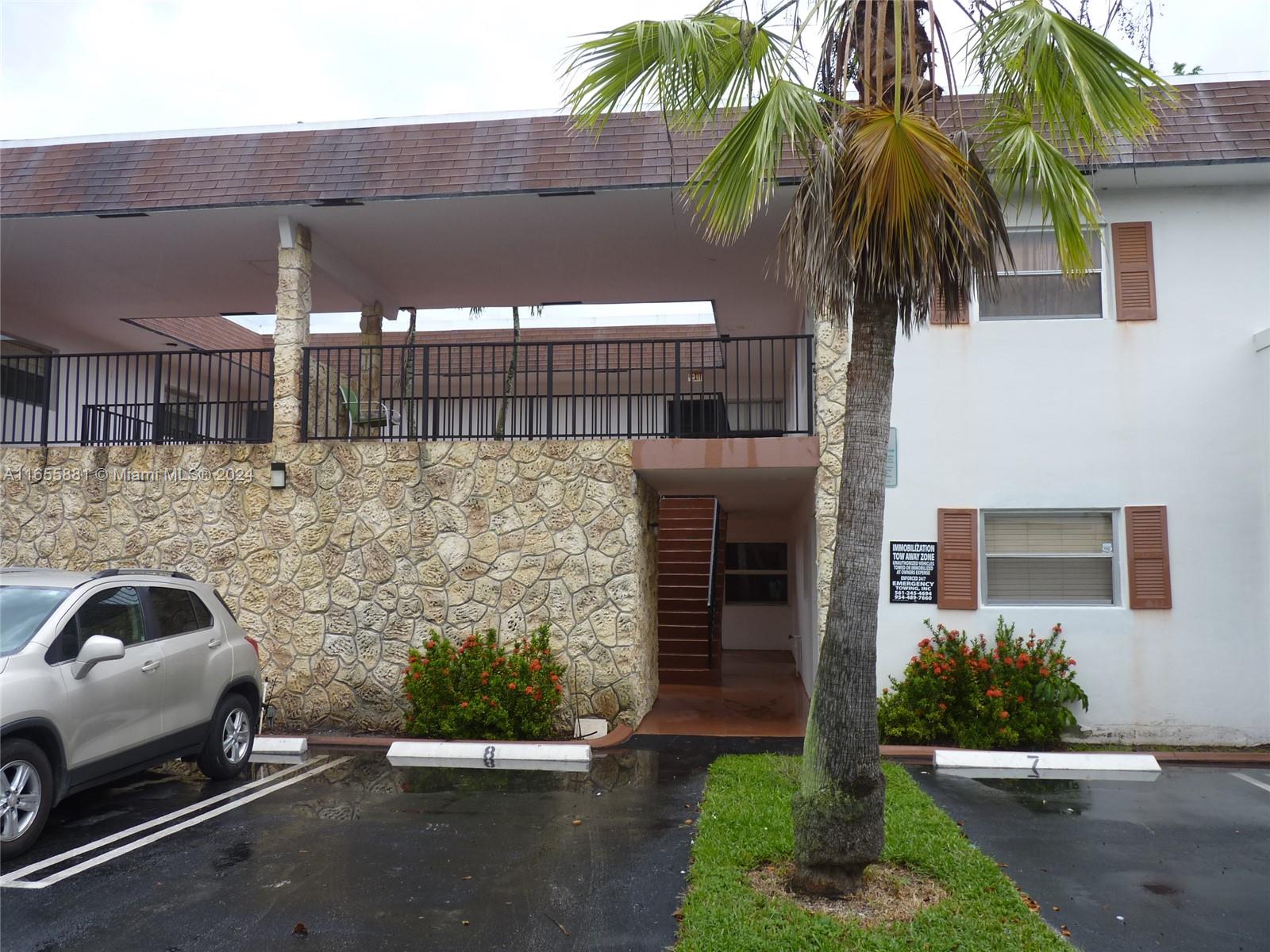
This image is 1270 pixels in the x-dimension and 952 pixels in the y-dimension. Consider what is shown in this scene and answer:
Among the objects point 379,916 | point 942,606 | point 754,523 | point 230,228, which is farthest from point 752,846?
point 754,523

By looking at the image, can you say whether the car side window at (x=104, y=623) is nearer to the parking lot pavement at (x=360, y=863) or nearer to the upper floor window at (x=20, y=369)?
the parking lot pavement at (x=360, y=863)

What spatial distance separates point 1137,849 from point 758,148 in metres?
5.01

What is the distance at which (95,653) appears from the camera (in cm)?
574

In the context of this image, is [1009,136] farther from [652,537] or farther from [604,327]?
[604,327]

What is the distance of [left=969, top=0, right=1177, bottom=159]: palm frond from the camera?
17.6ft

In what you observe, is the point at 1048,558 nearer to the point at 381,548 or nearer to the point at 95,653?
the point at 381,548

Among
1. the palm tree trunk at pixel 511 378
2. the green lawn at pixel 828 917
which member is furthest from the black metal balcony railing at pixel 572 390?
the green lawn at pixel 828 917

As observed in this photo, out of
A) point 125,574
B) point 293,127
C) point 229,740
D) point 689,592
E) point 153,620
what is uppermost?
point 293,127

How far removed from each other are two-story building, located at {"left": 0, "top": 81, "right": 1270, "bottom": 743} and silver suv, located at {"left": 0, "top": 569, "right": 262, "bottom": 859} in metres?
2.57

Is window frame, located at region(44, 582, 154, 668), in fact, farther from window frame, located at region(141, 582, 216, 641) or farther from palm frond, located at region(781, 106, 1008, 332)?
palm frond, located at region(781, 106, 1008, 332)

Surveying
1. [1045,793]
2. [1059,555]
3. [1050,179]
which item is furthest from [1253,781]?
[1050,179]

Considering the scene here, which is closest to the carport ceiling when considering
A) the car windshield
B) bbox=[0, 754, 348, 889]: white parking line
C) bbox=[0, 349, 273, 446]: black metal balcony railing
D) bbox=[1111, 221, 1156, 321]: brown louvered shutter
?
bbox=[0, 349, 273, 446]: black metal balcony railing

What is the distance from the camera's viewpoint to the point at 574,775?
7.99 meters

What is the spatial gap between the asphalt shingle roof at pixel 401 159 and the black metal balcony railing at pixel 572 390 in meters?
1.84
